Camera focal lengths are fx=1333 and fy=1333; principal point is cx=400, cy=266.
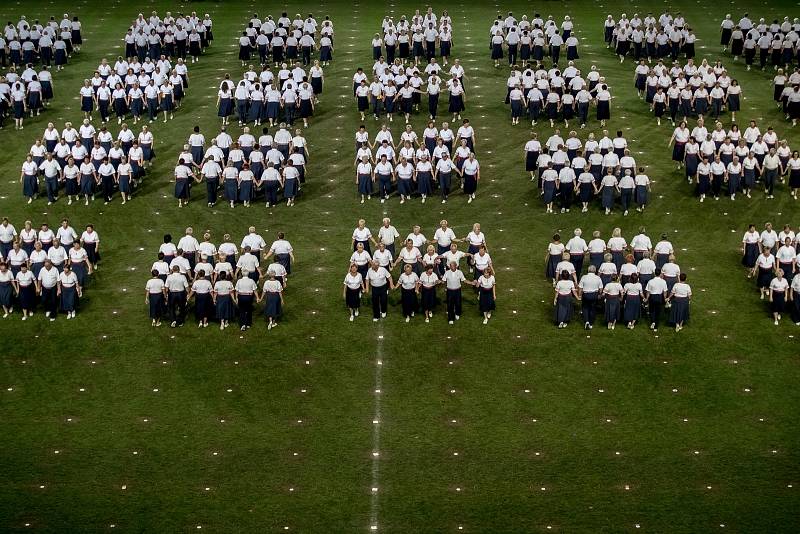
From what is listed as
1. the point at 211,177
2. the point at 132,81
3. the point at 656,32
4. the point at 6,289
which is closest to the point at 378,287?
the point at 211,177

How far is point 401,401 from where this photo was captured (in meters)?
24.5

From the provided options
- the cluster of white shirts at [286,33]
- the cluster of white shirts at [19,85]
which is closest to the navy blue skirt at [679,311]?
the cluster of white shirts at [286,33]

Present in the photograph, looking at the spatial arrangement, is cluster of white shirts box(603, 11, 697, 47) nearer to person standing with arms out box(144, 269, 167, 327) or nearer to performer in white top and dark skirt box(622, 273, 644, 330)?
performer in white top and dark skirt box(622, 273, 644, 330)

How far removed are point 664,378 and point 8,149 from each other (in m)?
20.7

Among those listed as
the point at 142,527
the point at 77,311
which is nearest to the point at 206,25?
the point at 77,311

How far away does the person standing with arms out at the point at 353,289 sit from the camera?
27328 mm

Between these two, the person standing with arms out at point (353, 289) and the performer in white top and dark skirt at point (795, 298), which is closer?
the performer in white top and dark skirt at point (795, 298)

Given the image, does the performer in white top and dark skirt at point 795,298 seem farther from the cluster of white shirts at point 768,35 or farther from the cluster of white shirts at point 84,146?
the cluster of white shirts at point 768,35

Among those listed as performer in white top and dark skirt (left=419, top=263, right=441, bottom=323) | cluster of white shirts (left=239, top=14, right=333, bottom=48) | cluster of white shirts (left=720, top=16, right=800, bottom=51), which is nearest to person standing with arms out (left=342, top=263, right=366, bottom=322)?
performer in white top and dark skirt (left=419, top=263, right=441, bottom=323)

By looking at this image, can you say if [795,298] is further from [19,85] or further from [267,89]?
[19,85]

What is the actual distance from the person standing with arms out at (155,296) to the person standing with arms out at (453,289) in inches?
228

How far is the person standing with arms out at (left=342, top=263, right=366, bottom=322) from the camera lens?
2733 centimetres

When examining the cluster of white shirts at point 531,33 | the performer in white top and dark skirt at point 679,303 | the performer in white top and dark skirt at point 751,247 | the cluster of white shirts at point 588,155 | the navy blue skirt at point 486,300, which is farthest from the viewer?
the cluster of white shirts at point 531,33

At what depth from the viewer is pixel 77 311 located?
92.2 ft
